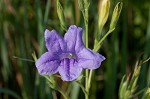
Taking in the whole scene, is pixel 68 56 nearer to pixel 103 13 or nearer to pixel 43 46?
pixel 103 13

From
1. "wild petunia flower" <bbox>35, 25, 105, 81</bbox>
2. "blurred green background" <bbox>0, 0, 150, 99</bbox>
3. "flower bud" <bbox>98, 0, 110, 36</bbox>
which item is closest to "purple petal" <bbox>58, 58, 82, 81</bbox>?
"wild petunia flower" <bbox>35, 25, 105, 81</bbox>

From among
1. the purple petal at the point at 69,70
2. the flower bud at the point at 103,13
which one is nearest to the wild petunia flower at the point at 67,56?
the purple petal at the point at 69,70

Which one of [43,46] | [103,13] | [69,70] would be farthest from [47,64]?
[43,46]

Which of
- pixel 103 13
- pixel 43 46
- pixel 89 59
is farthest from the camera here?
pixel 43 46

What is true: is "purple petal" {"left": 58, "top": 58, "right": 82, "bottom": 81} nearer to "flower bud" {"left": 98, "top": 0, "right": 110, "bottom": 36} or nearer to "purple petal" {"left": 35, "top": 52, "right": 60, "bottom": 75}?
"purple petal" {"left": 35, "top": 52, "right": 60, "bottom": 75}

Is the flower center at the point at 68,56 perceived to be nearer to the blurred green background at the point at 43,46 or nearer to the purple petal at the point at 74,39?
the purple petal at the point at 74,39

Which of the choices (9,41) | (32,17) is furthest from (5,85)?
(32,17)
